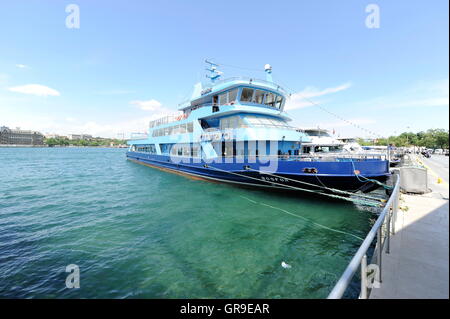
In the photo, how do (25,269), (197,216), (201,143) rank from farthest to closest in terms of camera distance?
1. (201,143)
2. (197,216)
3. (25,269)

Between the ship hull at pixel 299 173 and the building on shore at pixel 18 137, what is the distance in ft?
481

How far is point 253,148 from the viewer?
12758 millimetres

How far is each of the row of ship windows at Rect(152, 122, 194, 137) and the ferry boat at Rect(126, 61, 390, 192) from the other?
4 cm

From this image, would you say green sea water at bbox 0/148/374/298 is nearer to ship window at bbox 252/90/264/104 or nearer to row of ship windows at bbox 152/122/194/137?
ship window at bbox 252/90/264/104

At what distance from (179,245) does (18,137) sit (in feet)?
506

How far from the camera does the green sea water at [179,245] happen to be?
430 centimetres

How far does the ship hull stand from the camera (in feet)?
28.9

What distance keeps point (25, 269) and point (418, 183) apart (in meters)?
13.1

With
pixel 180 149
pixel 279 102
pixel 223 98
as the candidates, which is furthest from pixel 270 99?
pixel 180 149

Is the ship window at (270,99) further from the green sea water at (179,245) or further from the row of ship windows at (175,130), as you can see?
the green sea water at (179,245)
